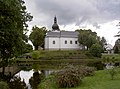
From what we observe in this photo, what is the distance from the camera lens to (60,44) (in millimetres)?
123562

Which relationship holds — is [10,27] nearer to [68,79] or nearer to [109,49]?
[68,79]

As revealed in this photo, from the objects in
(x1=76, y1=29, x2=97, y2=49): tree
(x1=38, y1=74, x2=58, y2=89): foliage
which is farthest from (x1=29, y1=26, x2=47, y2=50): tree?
(x1=38, y1=74, x2=58, y2=89): foliage

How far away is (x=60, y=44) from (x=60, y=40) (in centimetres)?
169

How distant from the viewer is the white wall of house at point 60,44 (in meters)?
122

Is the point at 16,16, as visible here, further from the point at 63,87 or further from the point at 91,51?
the point at 91,51

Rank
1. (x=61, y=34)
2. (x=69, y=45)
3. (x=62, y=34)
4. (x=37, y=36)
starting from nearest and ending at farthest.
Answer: (x=37, y=36)
(x=61, y=34)
(x=62, y=34)
(x=69, y=45)

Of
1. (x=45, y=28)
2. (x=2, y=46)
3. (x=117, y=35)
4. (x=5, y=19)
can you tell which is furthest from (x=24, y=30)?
(x=45, y=28)

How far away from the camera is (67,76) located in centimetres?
2444

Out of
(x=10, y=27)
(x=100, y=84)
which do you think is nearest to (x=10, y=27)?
(x=10, y=27)

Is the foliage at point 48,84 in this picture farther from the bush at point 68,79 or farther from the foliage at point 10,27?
the foliage at point 10,27

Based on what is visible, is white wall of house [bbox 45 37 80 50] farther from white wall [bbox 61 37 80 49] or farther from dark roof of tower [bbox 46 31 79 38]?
dark roof of tower [bbox 46 31 79 38]

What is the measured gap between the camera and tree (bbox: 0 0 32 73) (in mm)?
30675

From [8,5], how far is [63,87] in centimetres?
1061

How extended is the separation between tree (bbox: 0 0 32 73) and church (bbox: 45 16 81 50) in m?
83.5
